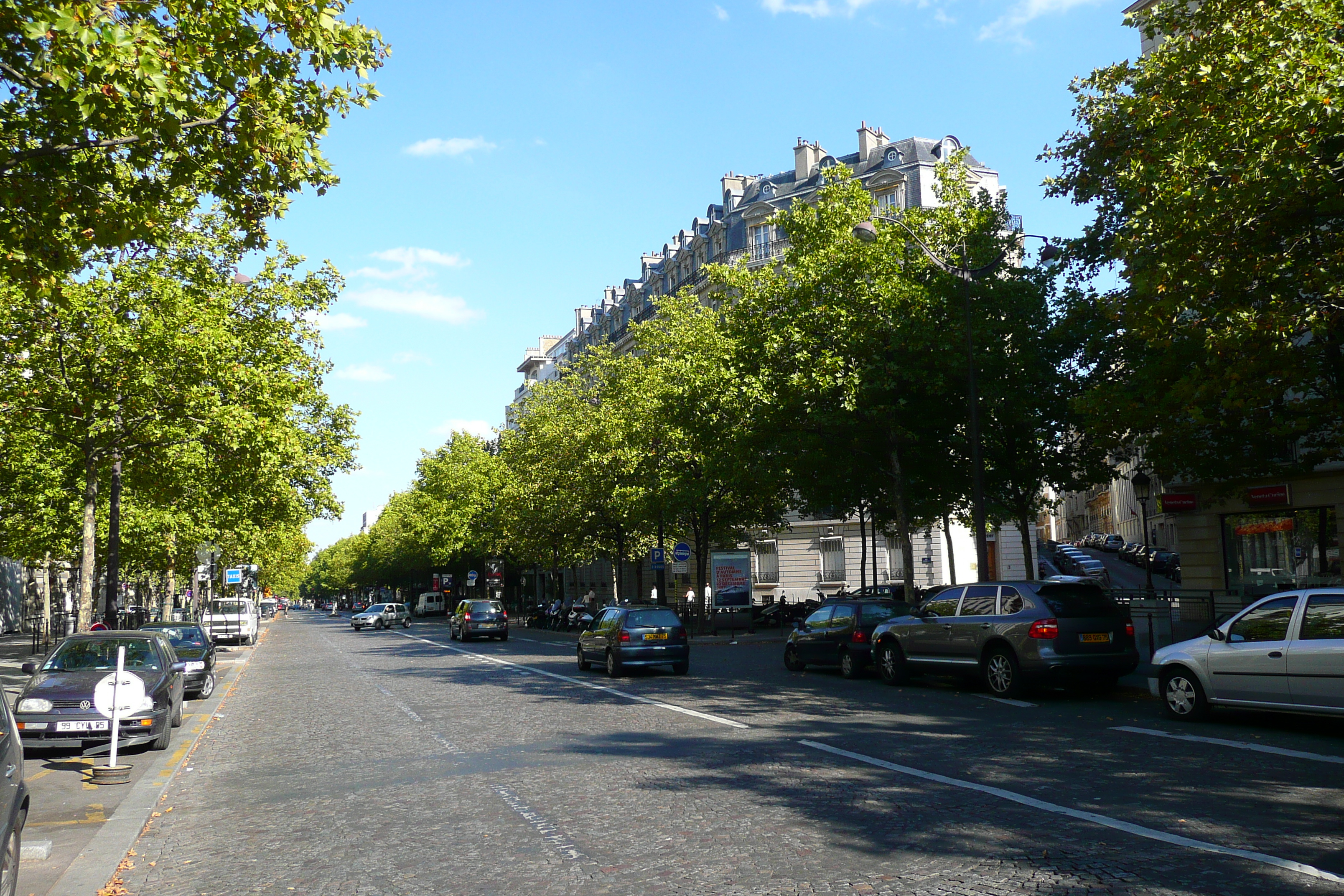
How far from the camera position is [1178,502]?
28.3 metres

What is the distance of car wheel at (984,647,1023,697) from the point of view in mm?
15125

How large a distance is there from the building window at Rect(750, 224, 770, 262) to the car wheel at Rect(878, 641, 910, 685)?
40601mm

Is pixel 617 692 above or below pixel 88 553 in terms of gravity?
below

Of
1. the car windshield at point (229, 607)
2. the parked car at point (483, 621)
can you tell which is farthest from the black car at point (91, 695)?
the car windshield at point (229, 607)

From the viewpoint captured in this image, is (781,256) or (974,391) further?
(781,256)

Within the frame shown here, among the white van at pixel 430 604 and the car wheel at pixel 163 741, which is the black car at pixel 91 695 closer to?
the car wheel at pixel 163 741

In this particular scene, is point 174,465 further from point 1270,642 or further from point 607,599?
point 607,599

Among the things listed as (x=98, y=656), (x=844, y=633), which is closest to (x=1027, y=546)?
(x=844, y=633)

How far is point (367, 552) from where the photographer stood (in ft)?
425

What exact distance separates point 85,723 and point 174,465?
42.3 feet

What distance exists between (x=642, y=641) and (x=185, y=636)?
30.7 feet

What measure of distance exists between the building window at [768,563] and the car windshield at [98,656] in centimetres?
4035

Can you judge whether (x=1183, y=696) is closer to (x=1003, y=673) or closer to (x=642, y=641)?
(x=1003, y=673)

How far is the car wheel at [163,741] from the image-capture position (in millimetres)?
12961
